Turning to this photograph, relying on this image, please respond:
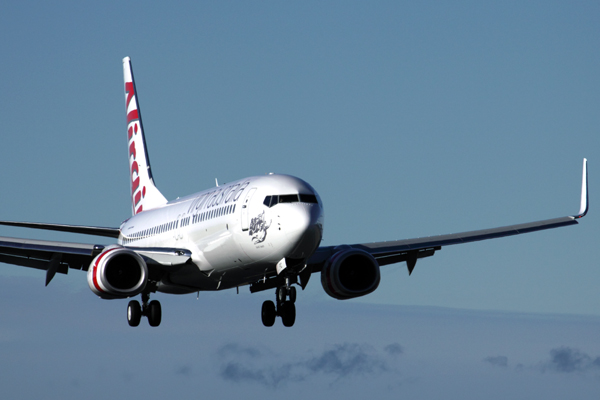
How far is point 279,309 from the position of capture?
35688 millimetres

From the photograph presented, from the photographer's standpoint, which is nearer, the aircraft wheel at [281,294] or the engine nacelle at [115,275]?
the engine nacelle at [115,275]

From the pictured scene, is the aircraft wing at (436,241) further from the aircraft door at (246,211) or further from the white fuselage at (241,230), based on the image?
the aircraft door at (246,211)

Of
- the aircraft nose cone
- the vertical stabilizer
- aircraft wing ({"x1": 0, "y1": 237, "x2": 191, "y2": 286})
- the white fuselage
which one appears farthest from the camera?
the vertical stabilizer

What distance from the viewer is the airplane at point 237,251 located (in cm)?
3117

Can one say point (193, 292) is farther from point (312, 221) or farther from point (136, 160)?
point (136, 160)

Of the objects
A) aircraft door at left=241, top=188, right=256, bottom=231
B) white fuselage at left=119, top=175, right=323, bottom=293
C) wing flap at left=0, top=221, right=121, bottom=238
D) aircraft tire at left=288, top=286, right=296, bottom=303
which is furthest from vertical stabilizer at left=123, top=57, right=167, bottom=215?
aircraft door at left=241, top=188, right=256, bottom=231

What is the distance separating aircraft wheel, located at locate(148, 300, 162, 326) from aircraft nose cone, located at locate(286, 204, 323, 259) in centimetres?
1057

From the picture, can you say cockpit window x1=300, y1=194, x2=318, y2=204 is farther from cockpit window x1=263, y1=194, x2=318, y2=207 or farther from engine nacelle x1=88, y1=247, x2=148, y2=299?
engine nacelle x1=88, y1=247, x2=148, y2=299

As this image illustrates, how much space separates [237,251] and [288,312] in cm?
395

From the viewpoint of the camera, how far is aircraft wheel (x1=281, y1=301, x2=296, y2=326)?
35438 mm

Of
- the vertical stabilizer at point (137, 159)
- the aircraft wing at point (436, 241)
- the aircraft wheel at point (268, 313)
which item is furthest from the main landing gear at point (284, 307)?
the vertical stabilizer at point (137, 159)

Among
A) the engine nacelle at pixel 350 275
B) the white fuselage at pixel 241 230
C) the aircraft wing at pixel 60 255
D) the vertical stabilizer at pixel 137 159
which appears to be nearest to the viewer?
the white fuselage at pixel 241 230

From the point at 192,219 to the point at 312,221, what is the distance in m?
7.54

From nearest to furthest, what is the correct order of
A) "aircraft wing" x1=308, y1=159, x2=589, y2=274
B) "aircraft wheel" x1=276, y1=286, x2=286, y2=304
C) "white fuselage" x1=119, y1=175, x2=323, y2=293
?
"white fuselage" x1=119, y1=175, x2=323, y2=293 → "aircraft wheel" x1=276, y1=286, x2=286, y2=304 → "aircraft wing" x1=308, y1=159, x2=589, y2=274
